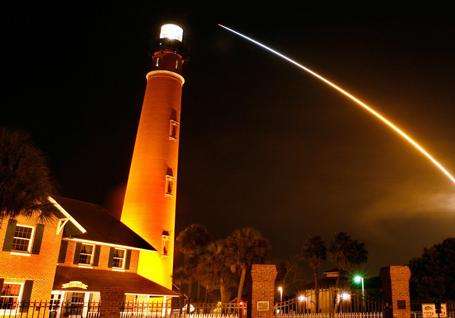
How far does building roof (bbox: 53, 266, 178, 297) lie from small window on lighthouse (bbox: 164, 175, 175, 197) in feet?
27.8

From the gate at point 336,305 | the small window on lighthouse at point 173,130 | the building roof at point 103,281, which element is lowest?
the gate at point 336,305

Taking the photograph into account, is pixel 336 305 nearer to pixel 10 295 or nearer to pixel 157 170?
pixel 10 295

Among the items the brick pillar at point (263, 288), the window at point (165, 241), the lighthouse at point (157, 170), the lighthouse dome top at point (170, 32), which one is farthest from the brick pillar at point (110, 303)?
the lighthouse dome top at point (170, 32)

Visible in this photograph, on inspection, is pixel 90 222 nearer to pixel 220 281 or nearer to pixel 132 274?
pixel 132 274

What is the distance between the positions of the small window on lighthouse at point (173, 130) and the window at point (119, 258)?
40.9ft

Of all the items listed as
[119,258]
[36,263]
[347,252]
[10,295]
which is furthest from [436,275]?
[10,295]

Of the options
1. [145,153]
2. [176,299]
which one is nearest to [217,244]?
[176,299]

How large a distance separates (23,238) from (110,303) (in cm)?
1373

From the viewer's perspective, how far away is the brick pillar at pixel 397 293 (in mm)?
20844

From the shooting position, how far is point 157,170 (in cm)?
4238

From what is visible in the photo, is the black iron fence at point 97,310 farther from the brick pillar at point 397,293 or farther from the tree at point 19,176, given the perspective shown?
the brick pillar at point 397,293

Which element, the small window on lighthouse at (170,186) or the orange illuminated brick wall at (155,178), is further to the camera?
the small window on lighthouse at (170,186)

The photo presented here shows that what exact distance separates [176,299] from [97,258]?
1118 centimetres

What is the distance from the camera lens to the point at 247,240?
185 feet
